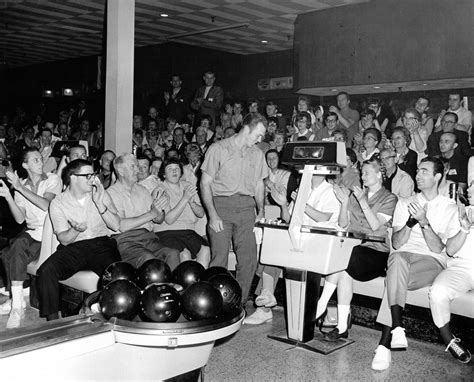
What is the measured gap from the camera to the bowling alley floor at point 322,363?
10.9ft

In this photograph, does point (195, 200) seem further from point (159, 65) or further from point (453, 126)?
point (159, 65)

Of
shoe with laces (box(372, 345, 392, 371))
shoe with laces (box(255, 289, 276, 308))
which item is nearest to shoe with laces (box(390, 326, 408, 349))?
shoe with laces (box(372, 345, 392, 371))

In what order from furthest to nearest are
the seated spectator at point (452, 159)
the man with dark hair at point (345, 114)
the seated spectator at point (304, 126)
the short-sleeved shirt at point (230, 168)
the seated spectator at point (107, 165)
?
the man with dark hair at point (345, 114) → the seated spectator at point (304, 126) → the seated spectator at point (107, 165) → the seated spectator at point (452, 159) → the short-sleeved shirt at point (230, 168)

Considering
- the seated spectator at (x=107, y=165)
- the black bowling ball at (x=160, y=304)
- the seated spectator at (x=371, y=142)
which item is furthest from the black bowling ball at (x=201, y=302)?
the seated spectator at (x=371, y=142)

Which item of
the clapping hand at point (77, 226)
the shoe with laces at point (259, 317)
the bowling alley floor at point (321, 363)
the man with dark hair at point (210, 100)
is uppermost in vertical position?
the man with dark hair at point (210, 100)

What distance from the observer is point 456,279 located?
3.63 metres

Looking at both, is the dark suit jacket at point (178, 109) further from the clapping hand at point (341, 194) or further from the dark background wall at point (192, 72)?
the clapping hand at point (341, 194)

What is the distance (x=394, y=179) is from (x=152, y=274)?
2.73 m

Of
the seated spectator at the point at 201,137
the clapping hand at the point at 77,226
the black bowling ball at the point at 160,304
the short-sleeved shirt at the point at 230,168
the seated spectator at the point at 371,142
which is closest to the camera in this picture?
the black bowling ball at the point at 160,304

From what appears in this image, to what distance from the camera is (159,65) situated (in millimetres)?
12148

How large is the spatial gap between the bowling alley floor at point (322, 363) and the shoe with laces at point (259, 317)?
0.28 metres

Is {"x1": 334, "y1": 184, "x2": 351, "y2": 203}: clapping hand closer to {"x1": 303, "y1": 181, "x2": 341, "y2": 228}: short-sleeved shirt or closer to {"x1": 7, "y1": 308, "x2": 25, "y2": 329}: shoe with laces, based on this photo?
{"x1": 303, "y1": 181, "x2": 341, "y2": 228}: short-sleeved shirt

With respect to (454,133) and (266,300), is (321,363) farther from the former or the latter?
(454,133)

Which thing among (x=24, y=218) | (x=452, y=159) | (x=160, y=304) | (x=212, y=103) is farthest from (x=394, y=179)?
(x=212, y=103)
